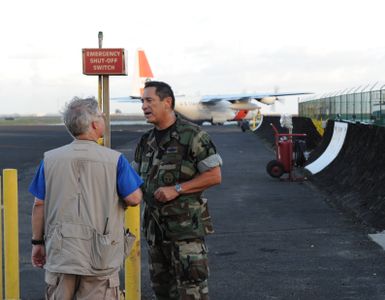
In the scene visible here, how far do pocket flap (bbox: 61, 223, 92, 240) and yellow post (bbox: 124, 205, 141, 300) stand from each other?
1.68 metres

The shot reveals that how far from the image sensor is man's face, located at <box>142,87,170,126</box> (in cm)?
507

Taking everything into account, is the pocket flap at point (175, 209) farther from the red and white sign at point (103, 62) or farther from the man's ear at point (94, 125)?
the red and white sign at point (103, 62)

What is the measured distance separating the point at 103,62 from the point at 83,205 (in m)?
3.94

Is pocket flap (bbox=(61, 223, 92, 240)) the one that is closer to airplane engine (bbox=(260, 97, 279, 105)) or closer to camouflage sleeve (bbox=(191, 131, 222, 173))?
Answer: camouflage sleeve (bbox=(191, 131, 222, 173))

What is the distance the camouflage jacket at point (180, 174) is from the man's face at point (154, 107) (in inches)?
4.7

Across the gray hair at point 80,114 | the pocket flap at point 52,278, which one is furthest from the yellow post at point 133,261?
the gray hair at point 80,114

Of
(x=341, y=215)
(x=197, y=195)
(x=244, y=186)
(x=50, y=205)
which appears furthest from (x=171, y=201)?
(x=244, y=186)

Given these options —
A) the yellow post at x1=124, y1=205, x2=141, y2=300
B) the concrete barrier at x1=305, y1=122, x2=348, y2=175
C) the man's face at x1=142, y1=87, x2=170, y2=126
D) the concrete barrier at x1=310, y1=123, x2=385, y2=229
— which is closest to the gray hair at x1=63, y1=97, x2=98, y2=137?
the man's face at x1=142, y1=87, x2=170, y2=126

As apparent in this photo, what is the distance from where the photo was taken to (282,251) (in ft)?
29.0

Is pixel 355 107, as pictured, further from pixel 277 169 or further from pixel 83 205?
pixel 83 205

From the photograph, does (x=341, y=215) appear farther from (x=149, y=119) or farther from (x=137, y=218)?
(x=149, y=119)

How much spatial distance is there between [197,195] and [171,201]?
0.69 feet

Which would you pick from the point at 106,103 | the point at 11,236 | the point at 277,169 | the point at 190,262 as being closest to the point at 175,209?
the point at 190,262

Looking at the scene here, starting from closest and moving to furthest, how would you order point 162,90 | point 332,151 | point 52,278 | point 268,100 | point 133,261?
1. point 52,278
2. point 162,90
3. point 133,261
4. point 332,151
5. point 268,100
